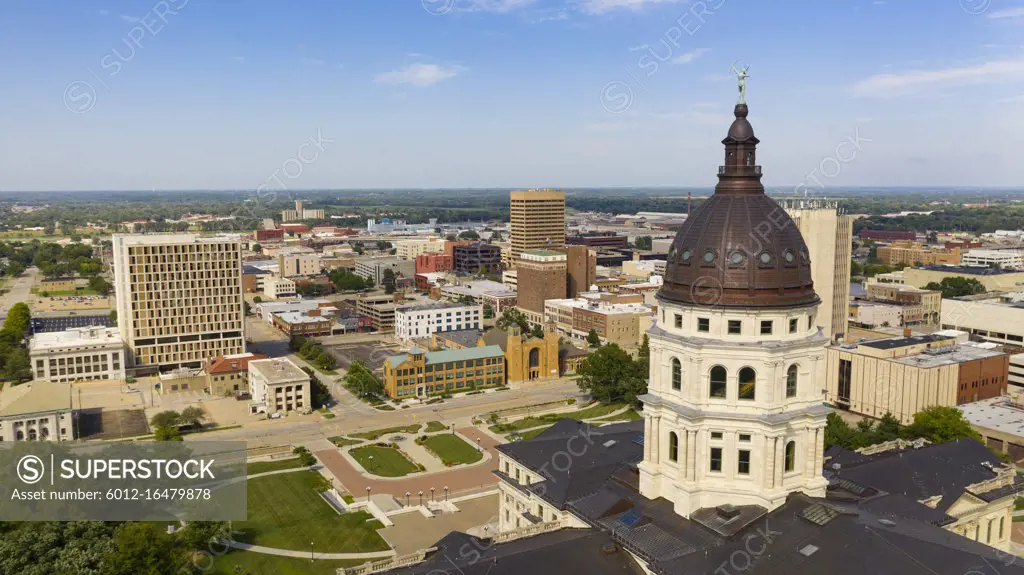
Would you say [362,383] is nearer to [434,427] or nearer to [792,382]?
[434,427]

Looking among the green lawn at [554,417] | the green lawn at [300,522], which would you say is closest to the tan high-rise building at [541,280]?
the green lawn at [554,417]

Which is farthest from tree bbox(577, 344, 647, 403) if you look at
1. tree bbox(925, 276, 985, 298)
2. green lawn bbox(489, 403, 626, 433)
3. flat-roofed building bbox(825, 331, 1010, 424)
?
tree bbox(925, 276, 985, 298)

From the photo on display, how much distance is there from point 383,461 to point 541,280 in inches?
3628

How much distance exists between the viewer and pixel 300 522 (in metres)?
64.8

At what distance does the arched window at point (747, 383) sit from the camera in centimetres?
4075

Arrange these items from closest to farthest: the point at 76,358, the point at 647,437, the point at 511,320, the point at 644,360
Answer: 1. the point at 647,437
2. the point at 644,360
3. the point at 76,358
4. the point at 511,320

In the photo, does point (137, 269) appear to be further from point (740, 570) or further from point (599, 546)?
point (740, 570)

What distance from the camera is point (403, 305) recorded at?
160000 millimetres

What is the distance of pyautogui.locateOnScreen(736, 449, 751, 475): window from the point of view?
41.2m

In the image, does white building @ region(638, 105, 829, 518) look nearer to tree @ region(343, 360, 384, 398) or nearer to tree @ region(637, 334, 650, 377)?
tree @ region(637, 334, 650, 377)

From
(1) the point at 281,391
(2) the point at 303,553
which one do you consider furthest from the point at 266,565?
(1) the point at 281,391

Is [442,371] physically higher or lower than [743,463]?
lower

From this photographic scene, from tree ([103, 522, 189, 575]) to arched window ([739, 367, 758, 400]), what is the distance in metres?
36.2

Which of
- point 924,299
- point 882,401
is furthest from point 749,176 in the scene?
point 924,299
